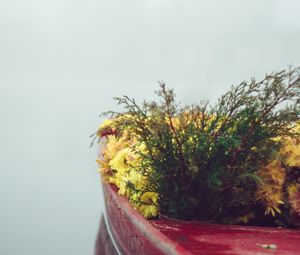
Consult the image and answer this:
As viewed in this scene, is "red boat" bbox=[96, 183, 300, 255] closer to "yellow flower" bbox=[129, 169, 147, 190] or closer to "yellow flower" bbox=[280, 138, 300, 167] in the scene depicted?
"yellow flower" bbox=[129, 169, 147, 190]

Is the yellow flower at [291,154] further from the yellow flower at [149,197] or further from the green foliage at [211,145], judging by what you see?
the yellow flower at [149,197]

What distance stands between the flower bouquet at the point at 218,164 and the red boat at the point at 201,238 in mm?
13

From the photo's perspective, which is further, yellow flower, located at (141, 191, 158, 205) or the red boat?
yellow flower, located at (141, 191, 158, 205)

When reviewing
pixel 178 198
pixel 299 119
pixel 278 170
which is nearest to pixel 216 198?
pixel 178 198

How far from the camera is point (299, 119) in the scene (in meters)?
3.32

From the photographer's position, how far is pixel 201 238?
283cm

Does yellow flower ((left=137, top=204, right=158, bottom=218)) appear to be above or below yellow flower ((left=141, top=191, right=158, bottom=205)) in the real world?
below

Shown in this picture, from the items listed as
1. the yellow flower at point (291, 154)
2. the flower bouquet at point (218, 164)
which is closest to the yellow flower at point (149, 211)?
Result: the flower bouquet at point (218, 164)

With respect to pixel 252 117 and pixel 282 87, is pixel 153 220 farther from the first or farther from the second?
pixel 282 87

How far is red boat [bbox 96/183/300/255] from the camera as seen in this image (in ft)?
8.70

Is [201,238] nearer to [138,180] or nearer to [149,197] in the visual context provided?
[149,197]

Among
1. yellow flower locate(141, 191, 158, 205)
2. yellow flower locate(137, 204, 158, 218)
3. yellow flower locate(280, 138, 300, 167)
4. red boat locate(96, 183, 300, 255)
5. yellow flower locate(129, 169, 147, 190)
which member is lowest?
red boat locate(96, 183, 300, 255)

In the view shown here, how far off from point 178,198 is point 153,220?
204 mm

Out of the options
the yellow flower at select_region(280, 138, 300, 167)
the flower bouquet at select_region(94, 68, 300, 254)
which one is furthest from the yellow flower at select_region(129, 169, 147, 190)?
the yellow flower at select_region(280, 138, 300, 167)
